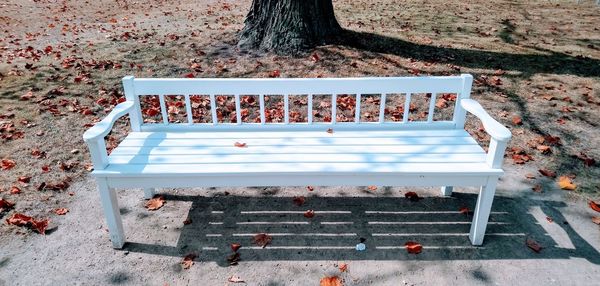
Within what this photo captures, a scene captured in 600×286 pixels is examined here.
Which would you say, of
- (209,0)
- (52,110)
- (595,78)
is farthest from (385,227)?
(209,0)

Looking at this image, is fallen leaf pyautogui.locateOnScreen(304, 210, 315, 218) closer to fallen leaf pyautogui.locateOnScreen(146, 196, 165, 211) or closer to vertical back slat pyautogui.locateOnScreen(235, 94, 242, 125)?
vertical back slat pyautogui.locateOnScreen(235, 94, 242, 125)

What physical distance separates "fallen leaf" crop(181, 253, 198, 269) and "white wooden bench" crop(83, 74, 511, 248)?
0.54 m

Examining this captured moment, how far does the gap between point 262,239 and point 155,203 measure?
3.70 feet

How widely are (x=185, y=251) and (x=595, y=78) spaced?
657cm

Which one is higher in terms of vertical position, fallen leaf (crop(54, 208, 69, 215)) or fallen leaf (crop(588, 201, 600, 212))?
fallen leaf (crop(588, 201, 600, 212))

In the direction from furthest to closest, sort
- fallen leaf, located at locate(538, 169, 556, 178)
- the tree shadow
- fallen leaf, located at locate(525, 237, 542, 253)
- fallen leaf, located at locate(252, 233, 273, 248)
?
the tree shadow < fallen leaf, located at locate(538, 169, 556, 178) < fallen leaf, located at locate(252, 233, 273, 248) < fallen leaf, located at locate(525, 237, 542, 253)

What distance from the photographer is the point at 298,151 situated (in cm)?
313

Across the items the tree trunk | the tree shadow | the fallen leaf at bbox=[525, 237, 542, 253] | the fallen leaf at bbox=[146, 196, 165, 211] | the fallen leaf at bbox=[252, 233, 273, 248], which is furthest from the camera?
the tree shadow

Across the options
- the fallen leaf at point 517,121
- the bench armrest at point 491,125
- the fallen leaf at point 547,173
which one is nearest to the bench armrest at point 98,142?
the bench armrest at point 491,125

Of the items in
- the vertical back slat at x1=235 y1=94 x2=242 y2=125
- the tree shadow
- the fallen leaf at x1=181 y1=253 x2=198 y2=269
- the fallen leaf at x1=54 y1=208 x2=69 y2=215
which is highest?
the vertical back slat at x1=235 y1=94 x2=242 y2=125

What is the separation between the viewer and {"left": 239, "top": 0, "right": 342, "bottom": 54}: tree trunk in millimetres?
6430

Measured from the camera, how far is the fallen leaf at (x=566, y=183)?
3.77 meters

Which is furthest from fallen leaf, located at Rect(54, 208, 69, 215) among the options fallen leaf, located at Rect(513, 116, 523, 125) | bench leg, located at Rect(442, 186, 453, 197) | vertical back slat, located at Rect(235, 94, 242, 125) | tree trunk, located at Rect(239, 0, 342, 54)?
fallen leaf, located at Rect(513, 116, 523, 125)

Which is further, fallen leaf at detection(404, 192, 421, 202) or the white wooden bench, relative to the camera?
fallen leaf at detection(404, 192, 421, 202)
